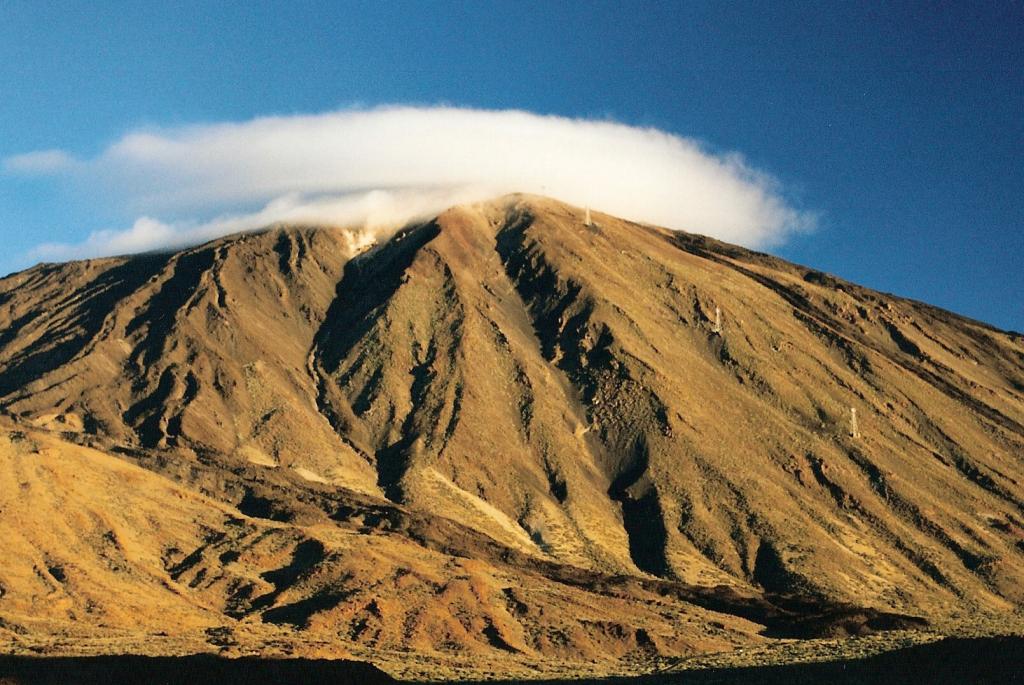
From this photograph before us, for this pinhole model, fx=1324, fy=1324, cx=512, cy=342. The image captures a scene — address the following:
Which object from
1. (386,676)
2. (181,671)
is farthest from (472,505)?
(181,671)

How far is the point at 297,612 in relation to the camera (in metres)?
104

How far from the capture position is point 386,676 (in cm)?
7281

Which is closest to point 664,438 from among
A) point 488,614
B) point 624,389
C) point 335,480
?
point 624,389

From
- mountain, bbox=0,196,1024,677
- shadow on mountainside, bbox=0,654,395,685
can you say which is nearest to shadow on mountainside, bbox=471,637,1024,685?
shadow on mountainside, bbox=0,654,395,685

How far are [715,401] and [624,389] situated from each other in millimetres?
13173

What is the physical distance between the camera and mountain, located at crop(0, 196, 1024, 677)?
3976 inches

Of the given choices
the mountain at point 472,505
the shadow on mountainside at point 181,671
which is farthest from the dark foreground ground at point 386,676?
the mountain at point 472,505

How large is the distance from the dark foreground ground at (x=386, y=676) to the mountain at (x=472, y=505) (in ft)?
22.6

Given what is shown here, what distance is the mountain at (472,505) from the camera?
10100 centimetres

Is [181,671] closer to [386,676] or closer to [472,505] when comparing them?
[386,676]

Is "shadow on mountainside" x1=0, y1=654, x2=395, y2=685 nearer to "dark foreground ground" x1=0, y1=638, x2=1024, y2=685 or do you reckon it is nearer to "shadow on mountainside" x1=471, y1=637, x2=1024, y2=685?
"dark foreground ground" x1=0, y1=638, x2=1024, y2=685

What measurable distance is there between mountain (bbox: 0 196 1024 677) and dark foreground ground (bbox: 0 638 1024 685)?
690 centimetres

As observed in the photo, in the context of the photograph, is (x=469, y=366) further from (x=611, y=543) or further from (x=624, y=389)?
(x=611, y=543)

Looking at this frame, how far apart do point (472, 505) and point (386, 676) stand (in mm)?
90101
